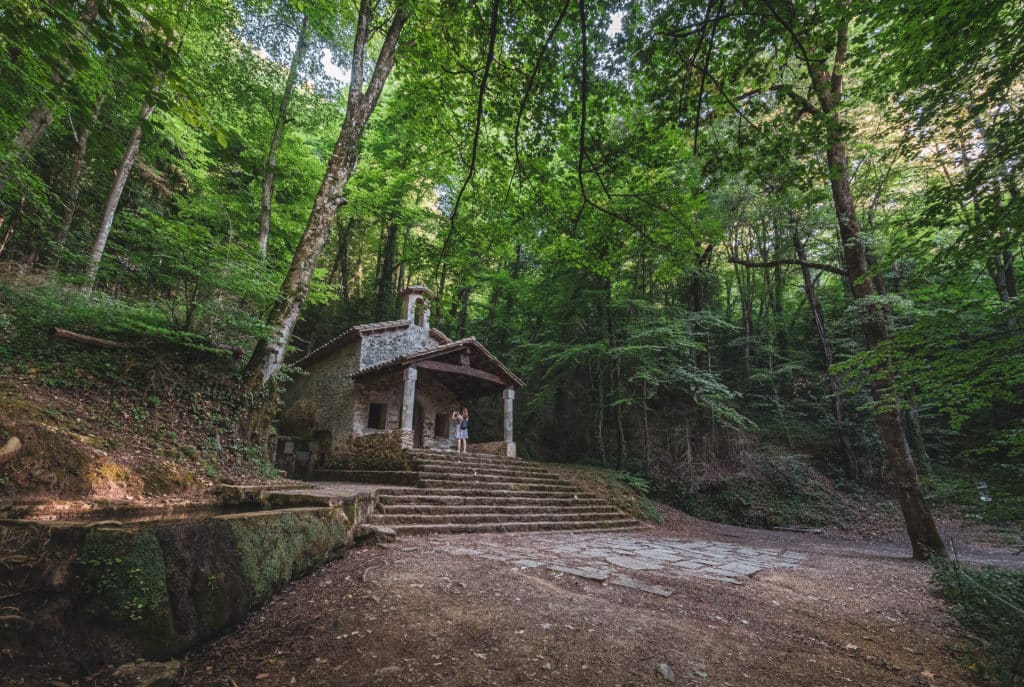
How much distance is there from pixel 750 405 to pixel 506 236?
1407 cm

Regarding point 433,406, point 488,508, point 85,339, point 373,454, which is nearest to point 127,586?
point 85,339

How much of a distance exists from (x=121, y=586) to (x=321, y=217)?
6.94 meters

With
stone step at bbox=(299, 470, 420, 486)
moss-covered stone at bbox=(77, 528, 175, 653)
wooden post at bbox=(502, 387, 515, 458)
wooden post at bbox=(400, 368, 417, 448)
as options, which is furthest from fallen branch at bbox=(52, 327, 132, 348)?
wooden post at bbox=(502, 387, 515, 458)

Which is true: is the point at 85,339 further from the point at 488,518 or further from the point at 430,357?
the point at 430,357

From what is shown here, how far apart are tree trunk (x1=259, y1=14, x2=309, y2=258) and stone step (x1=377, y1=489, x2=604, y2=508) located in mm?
8297

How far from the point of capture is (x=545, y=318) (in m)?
15.6

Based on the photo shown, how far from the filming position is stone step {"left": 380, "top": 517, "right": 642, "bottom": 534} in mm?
6391

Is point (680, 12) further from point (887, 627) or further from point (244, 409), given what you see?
point (244, 409)

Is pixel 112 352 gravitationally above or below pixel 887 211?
below

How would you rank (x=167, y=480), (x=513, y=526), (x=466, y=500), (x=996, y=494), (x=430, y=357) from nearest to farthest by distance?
(x=996, y=494)
(x=167, y=480)
(x=513, y=526)
(x=466, y=500)
(x=430, y=357)

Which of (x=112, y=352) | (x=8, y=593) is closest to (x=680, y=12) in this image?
(x=8, y=593)

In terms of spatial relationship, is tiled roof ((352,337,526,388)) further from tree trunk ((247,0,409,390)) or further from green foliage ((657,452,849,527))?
green foliage ((657,452,849,527))

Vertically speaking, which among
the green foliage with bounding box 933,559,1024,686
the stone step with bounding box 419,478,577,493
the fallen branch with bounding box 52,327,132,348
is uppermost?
the fallen branch with bounding box 52,327,132,348

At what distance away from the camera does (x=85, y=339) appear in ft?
19.9
